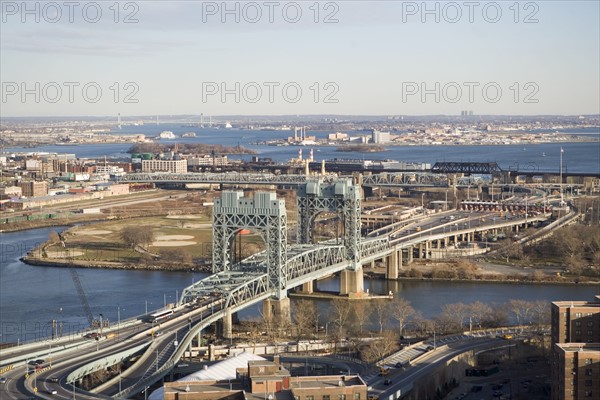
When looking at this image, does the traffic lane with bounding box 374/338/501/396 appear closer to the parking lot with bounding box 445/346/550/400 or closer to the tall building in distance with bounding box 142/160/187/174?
the parking lot with bounding box 445/346/550/400

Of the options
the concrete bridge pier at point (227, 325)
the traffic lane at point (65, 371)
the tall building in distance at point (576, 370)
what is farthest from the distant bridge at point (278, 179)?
the tall building in distance at point (576, 370)

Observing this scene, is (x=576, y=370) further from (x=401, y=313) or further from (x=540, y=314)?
(x=401, y=313)

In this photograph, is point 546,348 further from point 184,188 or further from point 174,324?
point 184,188

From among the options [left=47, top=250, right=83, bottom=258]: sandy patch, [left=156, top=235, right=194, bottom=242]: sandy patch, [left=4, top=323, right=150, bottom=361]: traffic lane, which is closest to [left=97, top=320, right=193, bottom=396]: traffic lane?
[left=4, top=323, right=150, bottom=361]: traffic lane

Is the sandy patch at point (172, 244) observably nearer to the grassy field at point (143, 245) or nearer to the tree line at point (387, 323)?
the grassy field at point (143, 245)

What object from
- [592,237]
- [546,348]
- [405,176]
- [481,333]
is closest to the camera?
[546,348]

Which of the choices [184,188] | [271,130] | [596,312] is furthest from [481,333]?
[271,130]

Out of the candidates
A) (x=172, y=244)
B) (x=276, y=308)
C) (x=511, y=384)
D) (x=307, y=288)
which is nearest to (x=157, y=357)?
(x=276, y=308)
